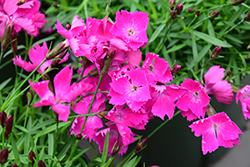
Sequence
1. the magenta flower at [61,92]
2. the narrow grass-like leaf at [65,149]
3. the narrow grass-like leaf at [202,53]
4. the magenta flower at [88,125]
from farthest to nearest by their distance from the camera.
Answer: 1. the narrow grass-like leaf at [202,53]
2. the narrow grass-like leaf at [65,149]
3. the magenta flower at [88,125]
4. the magenta flower at [61,92]

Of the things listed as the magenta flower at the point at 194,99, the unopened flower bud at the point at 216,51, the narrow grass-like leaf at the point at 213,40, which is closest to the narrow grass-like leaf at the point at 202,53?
the narrow grass-like leaf at the point at 213,40

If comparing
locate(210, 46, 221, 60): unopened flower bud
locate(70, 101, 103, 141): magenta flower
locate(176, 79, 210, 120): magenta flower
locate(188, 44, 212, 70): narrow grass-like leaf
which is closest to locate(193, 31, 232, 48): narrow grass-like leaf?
locate(188, 44, 212, 70): narrow grass-like leaf

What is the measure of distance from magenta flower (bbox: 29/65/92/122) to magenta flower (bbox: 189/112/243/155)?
221 millimetres

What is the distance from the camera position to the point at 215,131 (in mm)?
510

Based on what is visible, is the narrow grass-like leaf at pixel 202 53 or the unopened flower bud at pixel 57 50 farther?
the narrow grass-like leaf at pixel 202 53

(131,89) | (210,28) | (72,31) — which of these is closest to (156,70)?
(131,89)

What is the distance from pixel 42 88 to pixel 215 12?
0.45 meters

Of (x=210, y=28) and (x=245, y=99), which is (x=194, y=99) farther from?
A: (x=210, y=28)

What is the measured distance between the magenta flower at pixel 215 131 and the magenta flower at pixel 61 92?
22 centimetres

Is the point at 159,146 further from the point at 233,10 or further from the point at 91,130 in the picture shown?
the point at 233,10

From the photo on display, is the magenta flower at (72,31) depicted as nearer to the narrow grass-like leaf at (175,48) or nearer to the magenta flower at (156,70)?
the magenta flower at (156,70)

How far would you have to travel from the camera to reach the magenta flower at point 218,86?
513 millimetres

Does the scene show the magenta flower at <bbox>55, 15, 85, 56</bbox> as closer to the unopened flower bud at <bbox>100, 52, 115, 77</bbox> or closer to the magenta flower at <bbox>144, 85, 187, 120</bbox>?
the unopened flower bud at <bbox>100, 52, 115, 77</bbox>

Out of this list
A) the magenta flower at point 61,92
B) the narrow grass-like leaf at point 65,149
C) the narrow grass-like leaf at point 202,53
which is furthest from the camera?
the narrow grass-like leaf at point 202,53
